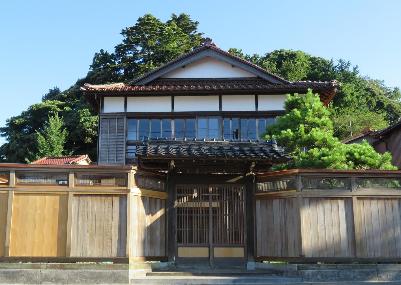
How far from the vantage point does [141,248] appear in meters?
11.9

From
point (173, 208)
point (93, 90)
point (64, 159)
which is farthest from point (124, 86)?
point (173, 208)

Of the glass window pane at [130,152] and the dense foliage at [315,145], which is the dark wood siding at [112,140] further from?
the dense foliage at [315,145]

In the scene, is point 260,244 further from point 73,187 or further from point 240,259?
point 73,187

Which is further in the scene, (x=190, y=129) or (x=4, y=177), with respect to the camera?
(x=190, y=129)

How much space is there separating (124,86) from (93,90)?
1.51 m

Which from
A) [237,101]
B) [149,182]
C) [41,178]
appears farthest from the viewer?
[237,101]

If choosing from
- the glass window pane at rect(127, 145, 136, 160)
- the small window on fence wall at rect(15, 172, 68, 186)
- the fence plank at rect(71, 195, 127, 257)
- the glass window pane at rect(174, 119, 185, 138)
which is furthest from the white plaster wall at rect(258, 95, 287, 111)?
the small window on fence wall at rect(15, 172, 68, 186)

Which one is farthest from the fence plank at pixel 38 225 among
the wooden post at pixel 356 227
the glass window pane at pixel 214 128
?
the glass window pane at pixel 214 128

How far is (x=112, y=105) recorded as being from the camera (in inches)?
840

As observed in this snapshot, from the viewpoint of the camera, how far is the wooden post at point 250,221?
1259 centimetres

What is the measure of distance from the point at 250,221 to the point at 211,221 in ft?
3.55

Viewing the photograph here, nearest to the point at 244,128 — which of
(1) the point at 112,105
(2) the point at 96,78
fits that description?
(1) the point at 112,105

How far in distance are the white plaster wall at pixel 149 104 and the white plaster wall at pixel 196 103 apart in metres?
0.45

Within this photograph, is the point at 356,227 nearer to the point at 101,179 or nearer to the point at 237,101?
the point at 101,179
